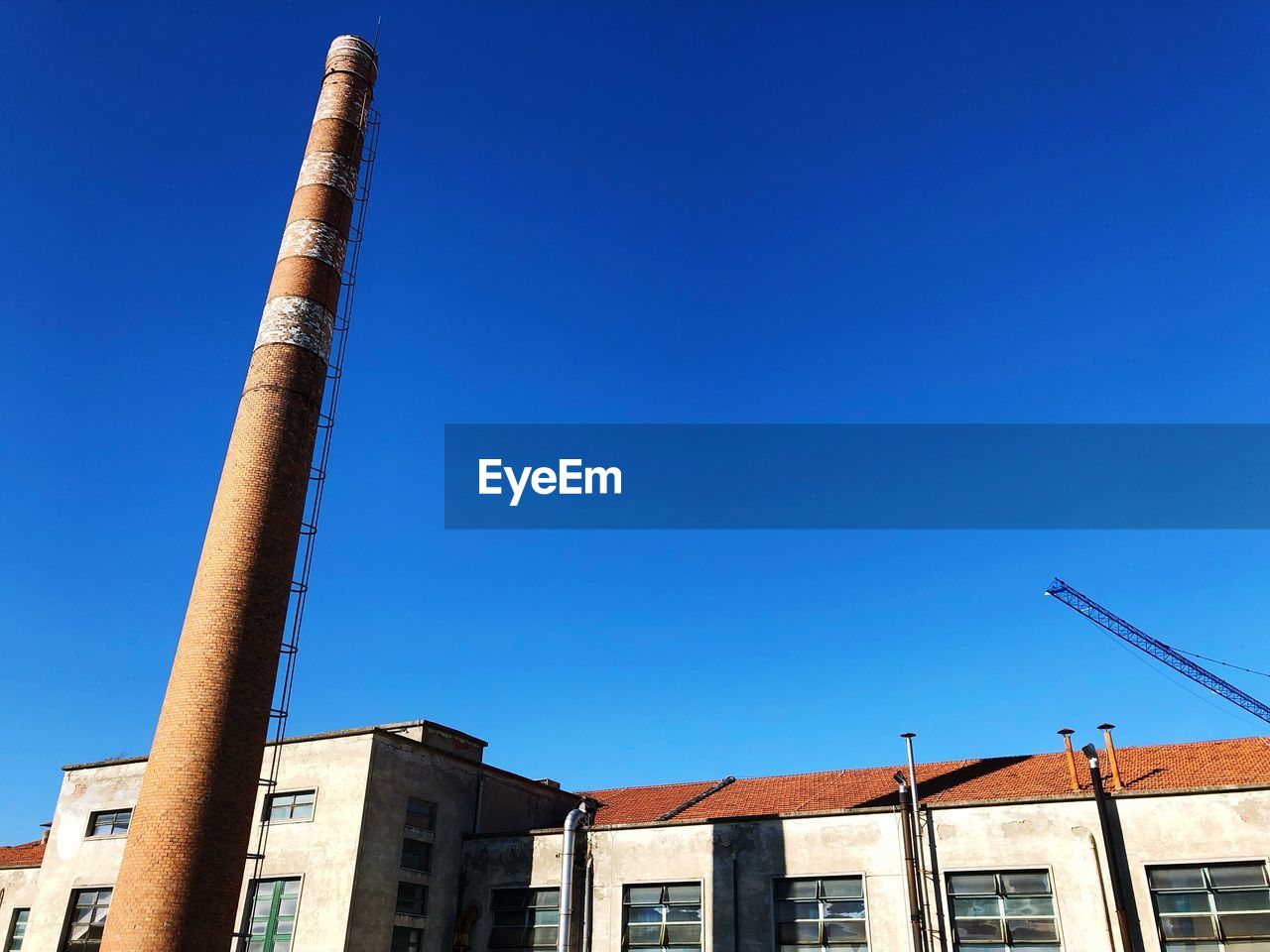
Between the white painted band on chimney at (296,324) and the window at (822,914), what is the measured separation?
51.0 feet

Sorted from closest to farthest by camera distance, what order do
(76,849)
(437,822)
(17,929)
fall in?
(437,822) < (76,849) < (17,929)

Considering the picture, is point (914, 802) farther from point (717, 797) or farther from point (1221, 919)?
point (717, 797)

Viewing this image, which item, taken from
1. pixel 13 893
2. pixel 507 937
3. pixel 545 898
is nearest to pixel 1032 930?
pixel 545 898

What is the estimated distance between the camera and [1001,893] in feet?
61.1

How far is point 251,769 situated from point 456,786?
8.39 m

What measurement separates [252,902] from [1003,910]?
16.0m

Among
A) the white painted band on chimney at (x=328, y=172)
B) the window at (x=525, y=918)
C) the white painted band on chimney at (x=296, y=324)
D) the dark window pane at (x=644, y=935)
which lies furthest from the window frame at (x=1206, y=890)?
the white painted band on chimney at (x=328, y=172)

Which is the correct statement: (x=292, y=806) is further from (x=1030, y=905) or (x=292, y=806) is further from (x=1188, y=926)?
(x=1188, y=926)

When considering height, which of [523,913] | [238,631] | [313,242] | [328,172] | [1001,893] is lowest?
[523,913]

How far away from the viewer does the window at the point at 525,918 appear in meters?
21.8

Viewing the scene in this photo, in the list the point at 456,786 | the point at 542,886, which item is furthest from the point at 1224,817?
the point at 456,786

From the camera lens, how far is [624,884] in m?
21.6

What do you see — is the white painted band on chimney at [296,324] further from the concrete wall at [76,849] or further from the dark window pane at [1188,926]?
the dark window pane at [1188,926]

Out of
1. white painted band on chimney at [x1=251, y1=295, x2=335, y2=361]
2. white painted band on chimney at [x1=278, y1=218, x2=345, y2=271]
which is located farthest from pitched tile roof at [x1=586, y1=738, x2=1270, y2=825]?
white painted band on chimney at [x1=278, y1=218, x2=345, y2=271]
